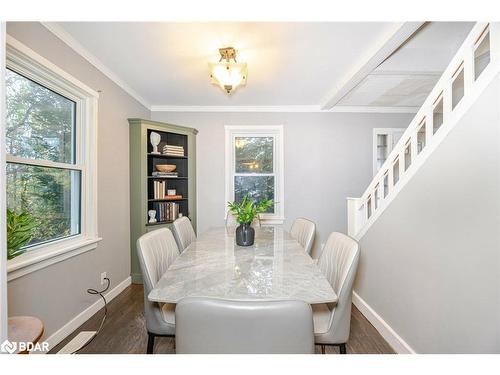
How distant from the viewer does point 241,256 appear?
5.12 feet

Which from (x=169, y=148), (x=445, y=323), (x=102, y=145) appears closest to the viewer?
(x=445, y=323)

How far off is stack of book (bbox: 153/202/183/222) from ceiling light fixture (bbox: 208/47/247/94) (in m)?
1.97

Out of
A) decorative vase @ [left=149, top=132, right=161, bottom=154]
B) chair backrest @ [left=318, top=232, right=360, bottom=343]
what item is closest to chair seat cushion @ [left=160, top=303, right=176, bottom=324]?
chair backrest @ [left=318, top=232, right=360, bottom=343]

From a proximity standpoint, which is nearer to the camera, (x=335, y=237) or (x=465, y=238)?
(x=465, y=238)

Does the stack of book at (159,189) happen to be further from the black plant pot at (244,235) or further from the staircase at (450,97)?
the staircase at (450,97)

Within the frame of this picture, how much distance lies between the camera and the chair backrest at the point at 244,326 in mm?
659

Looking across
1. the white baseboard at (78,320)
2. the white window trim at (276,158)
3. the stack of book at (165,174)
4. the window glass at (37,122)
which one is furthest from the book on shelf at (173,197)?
the window glass at (37,122)

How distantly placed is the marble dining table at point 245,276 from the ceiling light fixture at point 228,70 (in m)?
1.35

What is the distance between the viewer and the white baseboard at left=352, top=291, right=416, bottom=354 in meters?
1.63

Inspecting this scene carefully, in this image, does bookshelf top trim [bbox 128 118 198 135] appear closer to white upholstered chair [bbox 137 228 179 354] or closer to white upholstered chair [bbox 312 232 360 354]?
white upholstered chair [bbox 137 228 179 354]

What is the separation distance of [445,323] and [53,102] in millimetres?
3124

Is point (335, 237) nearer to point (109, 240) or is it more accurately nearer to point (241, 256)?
point (241, 256)

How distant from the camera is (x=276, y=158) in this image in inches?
144
